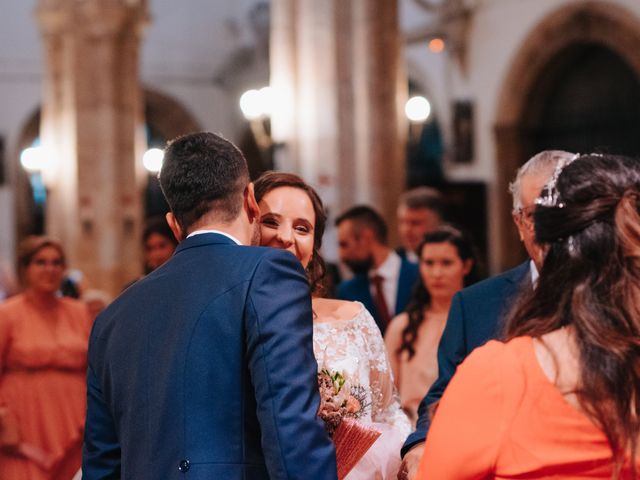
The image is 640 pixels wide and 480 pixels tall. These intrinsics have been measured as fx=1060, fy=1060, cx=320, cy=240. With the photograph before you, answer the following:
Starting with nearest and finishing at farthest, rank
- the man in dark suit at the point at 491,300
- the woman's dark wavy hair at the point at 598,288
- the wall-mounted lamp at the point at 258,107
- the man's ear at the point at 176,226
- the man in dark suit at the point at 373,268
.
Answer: the woman's dark wavy hair at the point at 598,288, the man's ear at the point at 176,226, the man in dark suit at the point at 491,300, the man in dark suit at the point at 373,268, the wall-mounted lamp at the point at 258,107

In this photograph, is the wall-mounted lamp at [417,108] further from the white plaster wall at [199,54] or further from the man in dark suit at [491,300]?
the man in dark suit at [491,300]

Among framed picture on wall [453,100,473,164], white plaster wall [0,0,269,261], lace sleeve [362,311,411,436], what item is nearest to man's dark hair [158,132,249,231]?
lace sleeve [362,311,411,436]

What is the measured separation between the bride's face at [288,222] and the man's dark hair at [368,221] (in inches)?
133

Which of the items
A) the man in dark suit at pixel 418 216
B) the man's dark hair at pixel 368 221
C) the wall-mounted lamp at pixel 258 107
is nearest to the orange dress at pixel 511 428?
the man's dark hair at pixel 368 221

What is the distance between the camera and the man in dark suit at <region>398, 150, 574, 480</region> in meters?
3.17

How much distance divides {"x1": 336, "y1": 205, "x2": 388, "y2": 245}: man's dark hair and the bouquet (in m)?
3.54

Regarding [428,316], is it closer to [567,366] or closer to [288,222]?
[288,222]

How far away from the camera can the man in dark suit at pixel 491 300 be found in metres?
3.17

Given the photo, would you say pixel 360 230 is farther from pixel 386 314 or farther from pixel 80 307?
pixel 80 307

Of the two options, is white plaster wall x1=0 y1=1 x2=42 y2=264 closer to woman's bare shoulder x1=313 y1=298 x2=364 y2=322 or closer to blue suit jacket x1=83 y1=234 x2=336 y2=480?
woman's bare shoulder x1=313 y1=298 x2=364 y2=322

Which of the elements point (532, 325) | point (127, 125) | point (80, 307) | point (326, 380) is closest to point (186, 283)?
point (326, 380)

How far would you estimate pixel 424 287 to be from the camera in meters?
5.39

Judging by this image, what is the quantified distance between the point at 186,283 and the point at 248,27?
20.0m

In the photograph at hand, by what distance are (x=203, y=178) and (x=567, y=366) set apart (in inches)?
41.4
